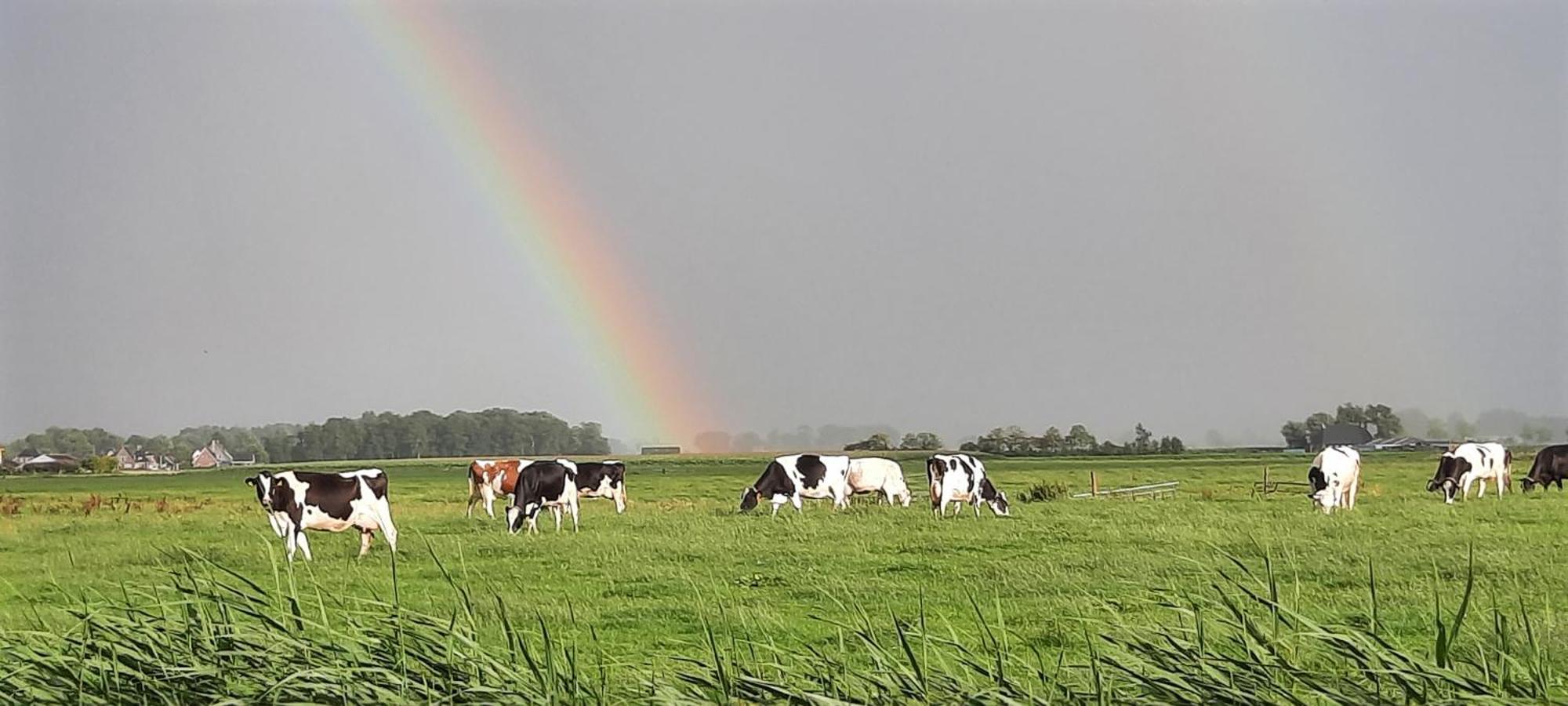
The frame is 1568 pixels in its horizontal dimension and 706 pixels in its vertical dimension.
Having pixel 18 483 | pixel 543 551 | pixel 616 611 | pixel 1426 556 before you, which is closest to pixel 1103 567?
pixel 1426 556

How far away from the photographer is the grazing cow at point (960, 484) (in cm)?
2573

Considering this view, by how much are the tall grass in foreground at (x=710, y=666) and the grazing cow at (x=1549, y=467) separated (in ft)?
103

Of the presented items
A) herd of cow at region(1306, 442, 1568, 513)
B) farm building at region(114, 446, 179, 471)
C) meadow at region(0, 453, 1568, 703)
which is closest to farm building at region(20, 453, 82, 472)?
farm building at region(114, 446, 179, 471)

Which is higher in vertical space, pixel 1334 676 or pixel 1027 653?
Answer: pixel 1334 676

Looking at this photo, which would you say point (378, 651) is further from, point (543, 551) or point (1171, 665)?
point (543, 551)

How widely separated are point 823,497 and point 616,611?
55.8 ft

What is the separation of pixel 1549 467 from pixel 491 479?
23.9 m

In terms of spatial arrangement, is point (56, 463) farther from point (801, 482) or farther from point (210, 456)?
point (801, 482)

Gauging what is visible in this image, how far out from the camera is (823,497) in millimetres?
28922

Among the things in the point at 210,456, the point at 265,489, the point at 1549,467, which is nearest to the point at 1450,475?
the point at 1549,467

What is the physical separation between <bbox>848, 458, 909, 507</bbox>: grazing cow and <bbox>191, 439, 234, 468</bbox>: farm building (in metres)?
36.5

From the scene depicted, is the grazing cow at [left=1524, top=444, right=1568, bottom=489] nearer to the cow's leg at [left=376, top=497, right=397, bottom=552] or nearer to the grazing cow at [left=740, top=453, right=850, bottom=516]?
the grazing cow at [left=740, top=453, right=850, bottom=516]

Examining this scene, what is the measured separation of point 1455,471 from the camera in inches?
1107

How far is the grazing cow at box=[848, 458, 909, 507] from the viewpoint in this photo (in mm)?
29156
